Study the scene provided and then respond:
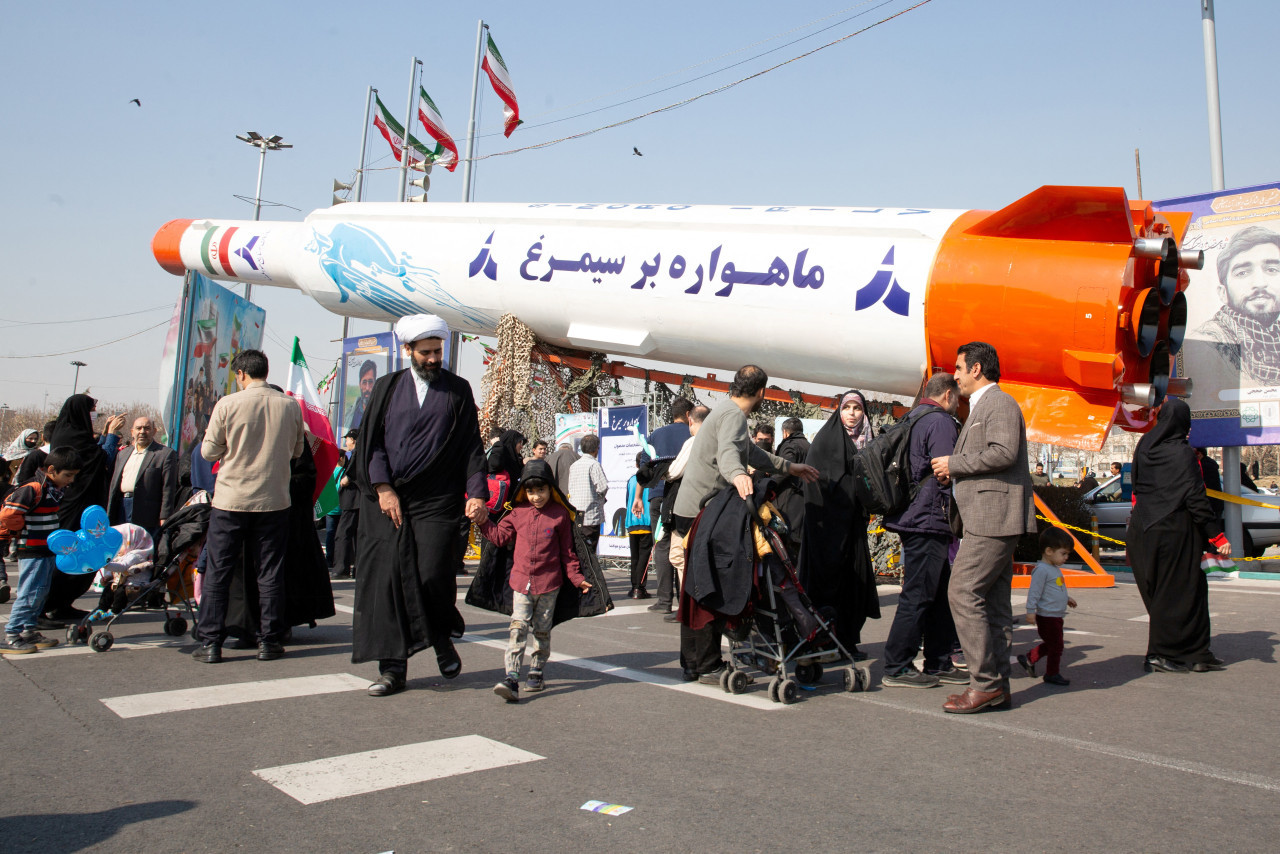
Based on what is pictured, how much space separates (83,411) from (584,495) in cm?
424

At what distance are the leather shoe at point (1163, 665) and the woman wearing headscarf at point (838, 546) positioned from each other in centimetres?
156

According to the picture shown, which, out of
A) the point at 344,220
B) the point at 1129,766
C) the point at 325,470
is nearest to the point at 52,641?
the point at 325,470

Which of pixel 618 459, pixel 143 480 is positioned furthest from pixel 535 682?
pixel 618 459

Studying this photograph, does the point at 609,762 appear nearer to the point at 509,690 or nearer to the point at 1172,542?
the point at 509,690

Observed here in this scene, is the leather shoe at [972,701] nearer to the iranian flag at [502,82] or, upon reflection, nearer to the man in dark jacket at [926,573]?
the man in dark jacket at [926,573]

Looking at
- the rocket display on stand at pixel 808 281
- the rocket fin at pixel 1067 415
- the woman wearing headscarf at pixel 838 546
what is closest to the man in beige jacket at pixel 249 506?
the woman wearing headscarf at pixel 838 546

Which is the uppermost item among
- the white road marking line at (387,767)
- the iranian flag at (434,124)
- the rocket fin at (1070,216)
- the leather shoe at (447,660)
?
the iranian flag at (434,124)

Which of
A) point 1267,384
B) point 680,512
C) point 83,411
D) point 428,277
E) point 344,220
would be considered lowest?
point 680,512

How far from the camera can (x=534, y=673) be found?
15.3 ft

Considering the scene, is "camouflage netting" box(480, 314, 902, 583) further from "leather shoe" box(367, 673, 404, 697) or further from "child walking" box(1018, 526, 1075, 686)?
"leather shoe" box(367, 673, 404, 697)

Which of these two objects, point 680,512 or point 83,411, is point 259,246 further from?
point 680,512

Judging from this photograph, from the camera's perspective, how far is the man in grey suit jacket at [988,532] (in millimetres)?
4281

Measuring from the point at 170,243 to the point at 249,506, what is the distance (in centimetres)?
1022

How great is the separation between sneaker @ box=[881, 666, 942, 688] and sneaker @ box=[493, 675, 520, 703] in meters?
1.94
